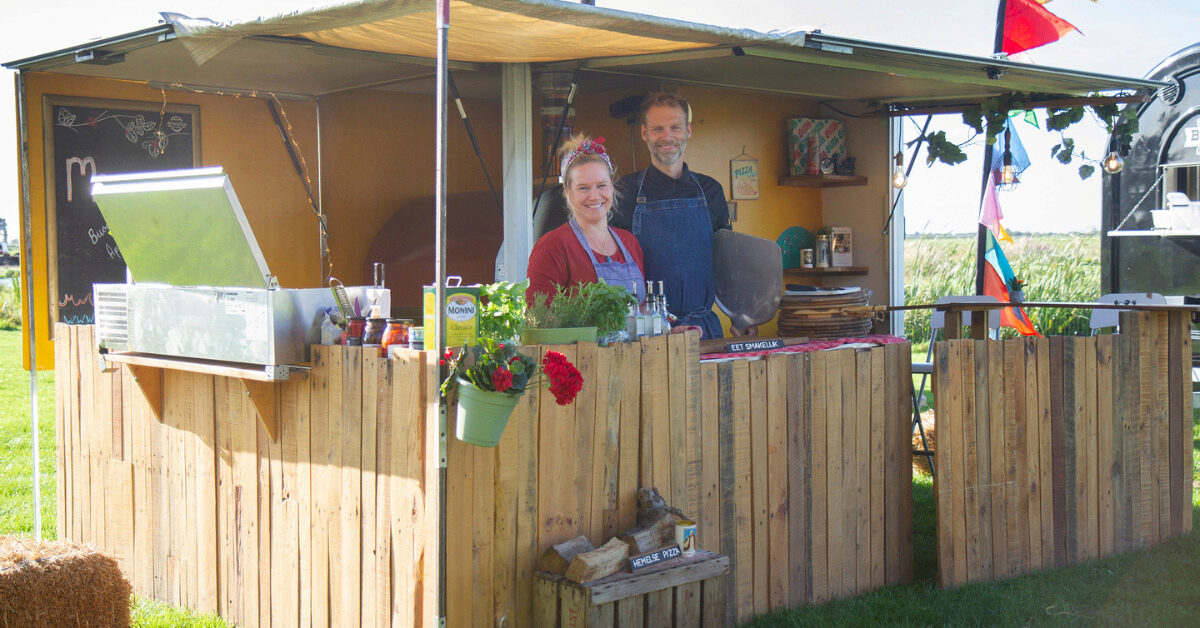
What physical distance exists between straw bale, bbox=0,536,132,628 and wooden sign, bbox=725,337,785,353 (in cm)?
267

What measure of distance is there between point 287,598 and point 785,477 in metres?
2.12

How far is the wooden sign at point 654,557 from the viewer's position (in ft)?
12.5

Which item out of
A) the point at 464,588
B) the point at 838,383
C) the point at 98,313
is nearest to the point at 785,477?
the point at 838,383

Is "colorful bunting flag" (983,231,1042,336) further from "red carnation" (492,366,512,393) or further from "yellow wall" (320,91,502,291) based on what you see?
"red carnation" (492,366,512,393)

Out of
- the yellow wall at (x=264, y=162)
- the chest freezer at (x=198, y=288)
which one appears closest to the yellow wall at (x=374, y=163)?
the yellow wall at (x=264, y=162)

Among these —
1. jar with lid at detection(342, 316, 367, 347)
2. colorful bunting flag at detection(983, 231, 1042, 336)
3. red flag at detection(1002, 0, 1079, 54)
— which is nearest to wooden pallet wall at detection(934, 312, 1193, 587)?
jar with lid at detection(342, 316, 367, 347)

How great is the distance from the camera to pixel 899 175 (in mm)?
7180

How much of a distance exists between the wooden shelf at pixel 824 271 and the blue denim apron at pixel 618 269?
6.43 feet

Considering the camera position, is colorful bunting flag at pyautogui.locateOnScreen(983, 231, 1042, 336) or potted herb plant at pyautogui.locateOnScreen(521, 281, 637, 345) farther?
colorful bunting flag at pyautogui.locateOnScreen(983, 231, 1042, 336)

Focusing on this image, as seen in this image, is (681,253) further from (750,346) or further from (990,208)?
(990,208)

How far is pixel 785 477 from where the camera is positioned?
183 inches

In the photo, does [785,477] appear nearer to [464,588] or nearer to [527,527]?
[527,527]

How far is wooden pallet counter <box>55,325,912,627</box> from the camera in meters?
3.70

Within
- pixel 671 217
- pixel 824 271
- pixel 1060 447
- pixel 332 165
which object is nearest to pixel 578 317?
pixel 671 217
